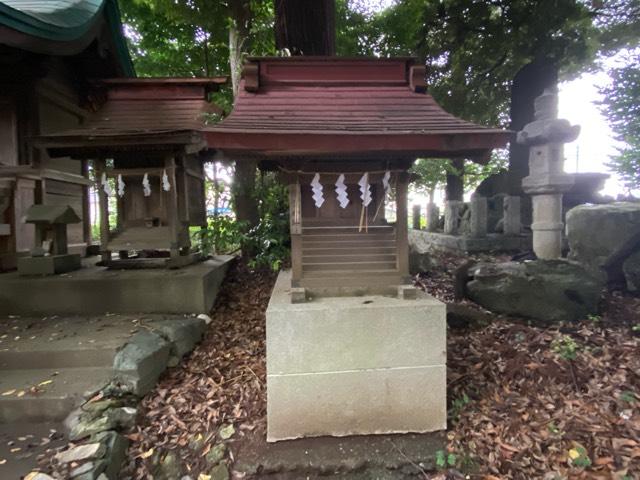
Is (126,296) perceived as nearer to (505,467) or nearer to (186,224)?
(186,224)

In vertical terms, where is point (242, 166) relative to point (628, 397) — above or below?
above

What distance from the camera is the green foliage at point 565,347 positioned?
12.9 feet

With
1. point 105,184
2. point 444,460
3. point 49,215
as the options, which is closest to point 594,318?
point 444,460

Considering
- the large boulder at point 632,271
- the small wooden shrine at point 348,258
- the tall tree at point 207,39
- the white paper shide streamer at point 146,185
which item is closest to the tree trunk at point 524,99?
the large boulder at point 632,271

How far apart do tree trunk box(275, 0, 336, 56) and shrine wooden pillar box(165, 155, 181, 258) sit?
9.67ft

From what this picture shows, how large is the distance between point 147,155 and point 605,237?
705 cm

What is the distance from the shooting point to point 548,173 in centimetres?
518

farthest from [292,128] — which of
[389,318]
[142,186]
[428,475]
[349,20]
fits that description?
[349,20]

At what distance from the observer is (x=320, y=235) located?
3740 millimetres

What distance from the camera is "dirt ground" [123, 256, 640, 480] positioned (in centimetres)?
303

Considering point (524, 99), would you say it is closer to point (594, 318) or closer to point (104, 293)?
point (594, 318)

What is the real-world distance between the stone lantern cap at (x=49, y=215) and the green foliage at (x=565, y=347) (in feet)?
21.7

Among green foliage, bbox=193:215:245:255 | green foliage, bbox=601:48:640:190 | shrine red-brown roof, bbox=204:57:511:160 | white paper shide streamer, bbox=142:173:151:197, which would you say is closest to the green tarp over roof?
white paper shide streamer, bbox=142:173:151:197

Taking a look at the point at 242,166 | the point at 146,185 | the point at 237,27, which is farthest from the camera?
the point at 237,27
